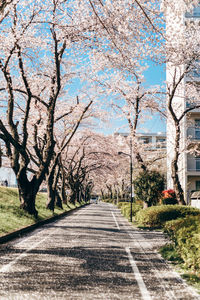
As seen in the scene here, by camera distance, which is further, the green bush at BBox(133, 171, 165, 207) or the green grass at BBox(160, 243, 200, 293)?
the green bush at BBox(133, 171, 165, 207)

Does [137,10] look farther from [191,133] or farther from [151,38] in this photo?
[191,133]

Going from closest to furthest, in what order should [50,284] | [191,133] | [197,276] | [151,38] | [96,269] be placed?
[50,284] < [197,276] < [96,269] < [151,38] < [191,133]

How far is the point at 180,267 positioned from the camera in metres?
7.20

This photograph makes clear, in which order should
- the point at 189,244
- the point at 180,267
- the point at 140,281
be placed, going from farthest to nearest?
the point at 180,267 < the point at 189,244 < the point at 140,281

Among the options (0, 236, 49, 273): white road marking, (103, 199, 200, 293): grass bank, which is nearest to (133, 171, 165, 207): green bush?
(103, 199, 200, 293): grass bank

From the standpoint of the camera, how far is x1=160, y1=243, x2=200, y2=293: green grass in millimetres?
5909

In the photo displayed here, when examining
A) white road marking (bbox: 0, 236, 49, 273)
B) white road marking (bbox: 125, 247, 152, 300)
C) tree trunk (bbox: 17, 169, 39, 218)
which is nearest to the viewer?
white road marking (bbox: 125, 247, 152, 300)

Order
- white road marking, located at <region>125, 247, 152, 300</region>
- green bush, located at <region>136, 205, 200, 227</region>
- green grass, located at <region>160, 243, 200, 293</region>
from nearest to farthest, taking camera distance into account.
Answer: white road marking, located at <region>125, 247, 152, 300</region> < green grass, located at <region>160, 243, 200, 293</region> < green bush, located at <region>136, 205, 200, 227</region>

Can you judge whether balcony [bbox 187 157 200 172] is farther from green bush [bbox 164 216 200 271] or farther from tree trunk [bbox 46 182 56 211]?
green bush [bbox 164 216 200 271]

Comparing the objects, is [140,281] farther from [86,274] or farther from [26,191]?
[26,191]

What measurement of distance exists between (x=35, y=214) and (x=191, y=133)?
2294 centimetres

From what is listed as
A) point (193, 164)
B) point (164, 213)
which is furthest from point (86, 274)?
point (193, 164)

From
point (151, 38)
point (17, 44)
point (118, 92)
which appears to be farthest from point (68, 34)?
point (118, 92)

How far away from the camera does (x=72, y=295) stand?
15.5ft
